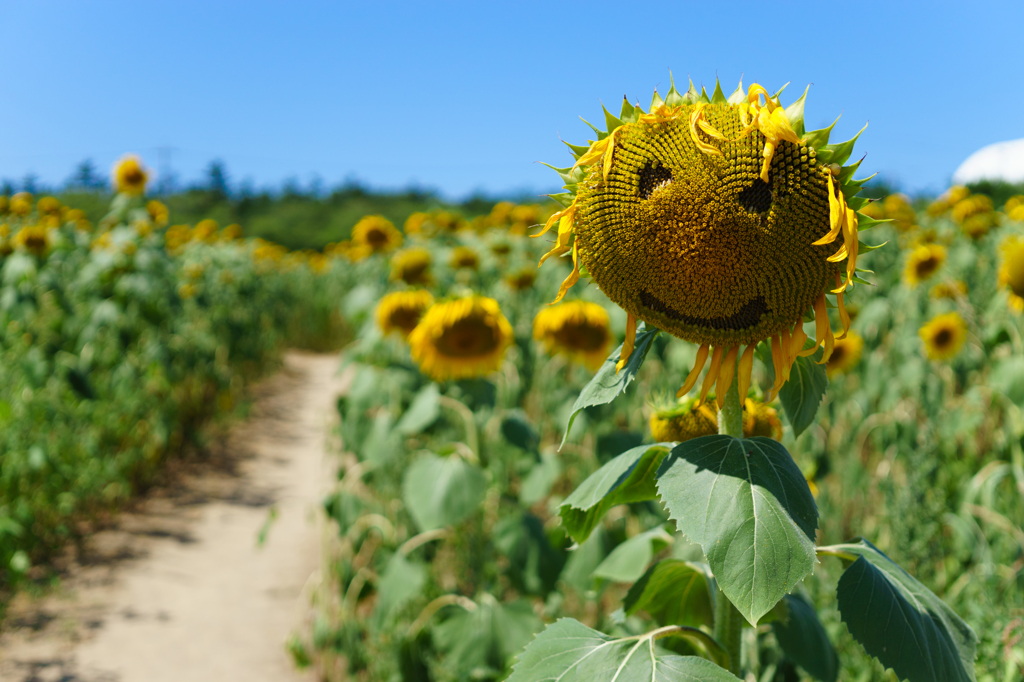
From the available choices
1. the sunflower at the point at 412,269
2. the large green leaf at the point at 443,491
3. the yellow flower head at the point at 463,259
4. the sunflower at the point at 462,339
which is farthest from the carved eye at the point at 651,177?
the yellow flower head at the point at 463,259

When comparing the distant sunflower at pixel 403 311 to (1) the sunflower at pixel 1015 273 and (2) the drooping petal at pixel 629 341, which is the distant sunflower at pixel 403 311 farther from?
(1) the sunflower at pixel 1015 273

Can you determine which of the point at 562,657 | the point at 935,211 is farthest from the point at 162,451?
the point at 935,211

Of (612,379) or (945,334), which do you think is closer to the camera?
(612,379)

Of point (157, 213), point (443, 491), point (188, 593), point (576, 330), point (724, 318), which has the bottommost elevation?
point (188, 593)

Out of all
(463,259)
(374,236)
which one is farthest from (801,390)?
(374,236)

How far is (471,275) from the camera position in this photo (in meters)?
3.84

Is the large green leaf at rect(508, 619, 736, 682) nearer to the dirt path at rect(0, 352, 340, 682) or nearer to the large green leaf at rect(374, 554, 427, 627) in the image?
the large green leaf at rect(374, 554, 427, 627)

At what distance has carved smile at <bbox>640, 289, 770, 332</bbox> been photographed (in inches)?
31.1

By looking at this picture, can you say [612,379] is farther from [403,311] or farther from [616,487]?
[403,311]

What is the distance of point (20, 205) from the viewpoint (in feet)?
14.6

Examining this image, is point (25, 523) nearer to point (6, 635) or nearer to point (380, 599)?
point (6, 635)

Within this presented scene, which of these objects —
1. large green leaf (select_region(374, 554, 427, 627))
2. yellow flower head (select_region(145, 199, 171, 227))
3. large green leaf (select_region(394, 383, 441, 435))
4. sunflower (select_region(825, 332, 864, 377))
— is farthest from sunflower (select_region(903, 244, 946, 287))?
yellow flower head (select_region(145, 199, 171, 227))

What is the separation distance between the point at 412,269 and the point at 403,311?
0.34 meters

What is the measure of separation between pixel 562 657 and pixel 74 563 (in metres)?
4.00
